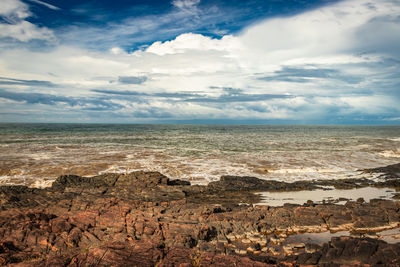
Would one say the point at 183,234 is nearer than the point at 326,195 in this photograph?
Yes

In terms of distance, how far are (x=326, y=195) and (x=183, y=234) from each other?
11.1m

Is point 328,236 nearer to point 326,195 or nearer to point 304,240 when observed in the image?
point 304,240

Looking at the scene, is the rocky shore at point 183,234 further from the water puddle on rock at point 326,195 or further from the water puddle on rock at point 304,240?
the water puddle on rock at point 326,195

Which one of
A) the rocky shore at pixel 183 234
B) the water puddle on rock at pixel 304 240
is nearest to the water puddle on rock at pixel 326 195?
the rocky shore at pixel 183 234

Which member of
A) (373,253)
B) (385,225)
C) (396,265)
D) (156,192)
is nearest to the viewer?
(396,265)

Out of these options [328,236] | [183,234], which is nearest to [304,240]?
[328,236]

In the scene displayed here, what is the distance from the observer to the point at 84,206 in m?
10.4

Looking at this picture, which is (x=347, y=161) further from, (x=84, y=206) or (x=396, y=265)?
(x=84, y=206)

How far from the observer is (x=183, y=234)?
8.11 m

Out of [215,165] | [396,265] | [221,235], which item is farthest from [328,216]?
[215,165]

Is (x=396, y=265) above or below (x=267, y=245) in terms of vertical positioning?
above

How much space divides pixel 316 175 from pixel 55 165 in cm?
2480

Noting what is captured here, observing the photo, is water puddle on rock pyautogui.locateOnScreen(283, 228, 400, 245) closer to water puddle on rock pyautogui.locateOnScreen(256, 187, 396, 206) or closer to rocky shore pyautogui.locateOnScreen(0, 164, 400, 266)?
rocky shore pyautogui.locateOnScreen(0, 164, 400, 266)

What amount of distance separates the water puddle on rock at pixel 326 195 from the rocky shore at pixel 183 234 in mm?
3024
